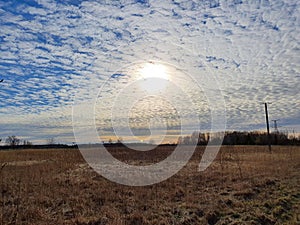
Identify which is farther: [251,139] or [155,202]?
[251,139]

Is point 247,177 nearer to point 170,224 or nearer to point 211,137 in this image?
point 170,224

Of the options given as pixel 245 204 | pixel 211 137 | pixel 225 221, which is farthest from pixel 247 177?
pixel 211 137

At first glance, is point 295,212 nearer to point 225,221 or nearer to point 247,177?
point 225,221

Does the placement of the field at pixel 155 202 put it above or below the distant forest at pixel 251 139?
below

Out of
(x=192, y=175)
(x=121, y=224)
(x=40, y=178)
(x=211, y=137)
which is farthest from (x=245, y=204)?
(x=211, y=137)

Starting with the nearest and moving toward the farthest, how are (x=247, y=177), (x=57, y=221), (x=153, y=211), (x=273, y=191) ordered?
(x=57, y=221), (x=153, y=211), (x=273, y=191), (x=247, y=177)

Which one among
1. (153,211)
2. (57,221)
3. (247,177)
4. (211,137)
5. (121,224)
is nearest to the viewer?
(121,224)

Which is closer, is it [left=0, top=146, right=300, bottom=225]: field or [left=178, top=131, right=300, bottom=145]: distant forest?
[left=0, top=146, right=300, bottom=225]: field

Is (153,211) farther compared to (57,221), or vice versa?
(153,211)

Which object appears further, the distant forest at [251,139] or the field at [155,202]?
the distant forest at [251,139]

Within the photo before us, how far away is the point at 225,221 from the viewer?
22.7ft

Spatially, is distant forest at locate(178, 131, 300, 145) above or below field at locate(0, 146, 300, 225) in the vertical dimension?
above

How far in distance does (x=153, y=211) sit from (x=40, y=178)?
25.8ft

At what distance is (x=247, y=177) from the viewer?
43.5ft
